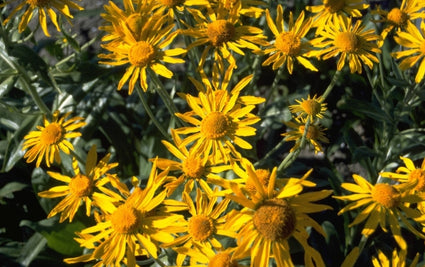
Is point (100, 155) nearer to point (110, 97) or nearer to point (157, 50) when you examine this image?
point (110, 97)

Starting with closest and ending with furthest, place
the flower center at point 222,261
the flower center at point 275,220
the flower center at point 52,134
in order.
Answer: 1. the flower center at point 275,220
2. the flower center at point 222,261
3. the flower center at point 52,134

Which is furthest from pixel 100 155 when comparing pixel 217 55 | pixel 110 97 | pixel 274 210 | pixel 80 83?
pixel 274 210

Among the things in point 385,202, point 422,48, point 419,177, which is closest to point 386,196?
point 385,202

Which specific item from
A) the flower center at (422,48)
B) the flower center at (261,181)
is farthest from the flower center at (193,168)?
the flower center at (422,48)

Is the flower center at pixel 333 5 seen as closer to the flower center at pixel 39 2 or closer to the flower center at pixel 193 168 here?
the flower center at pixel 193 168

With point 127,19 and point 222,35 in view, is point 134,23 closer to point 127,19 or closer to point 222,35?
point 127,19
